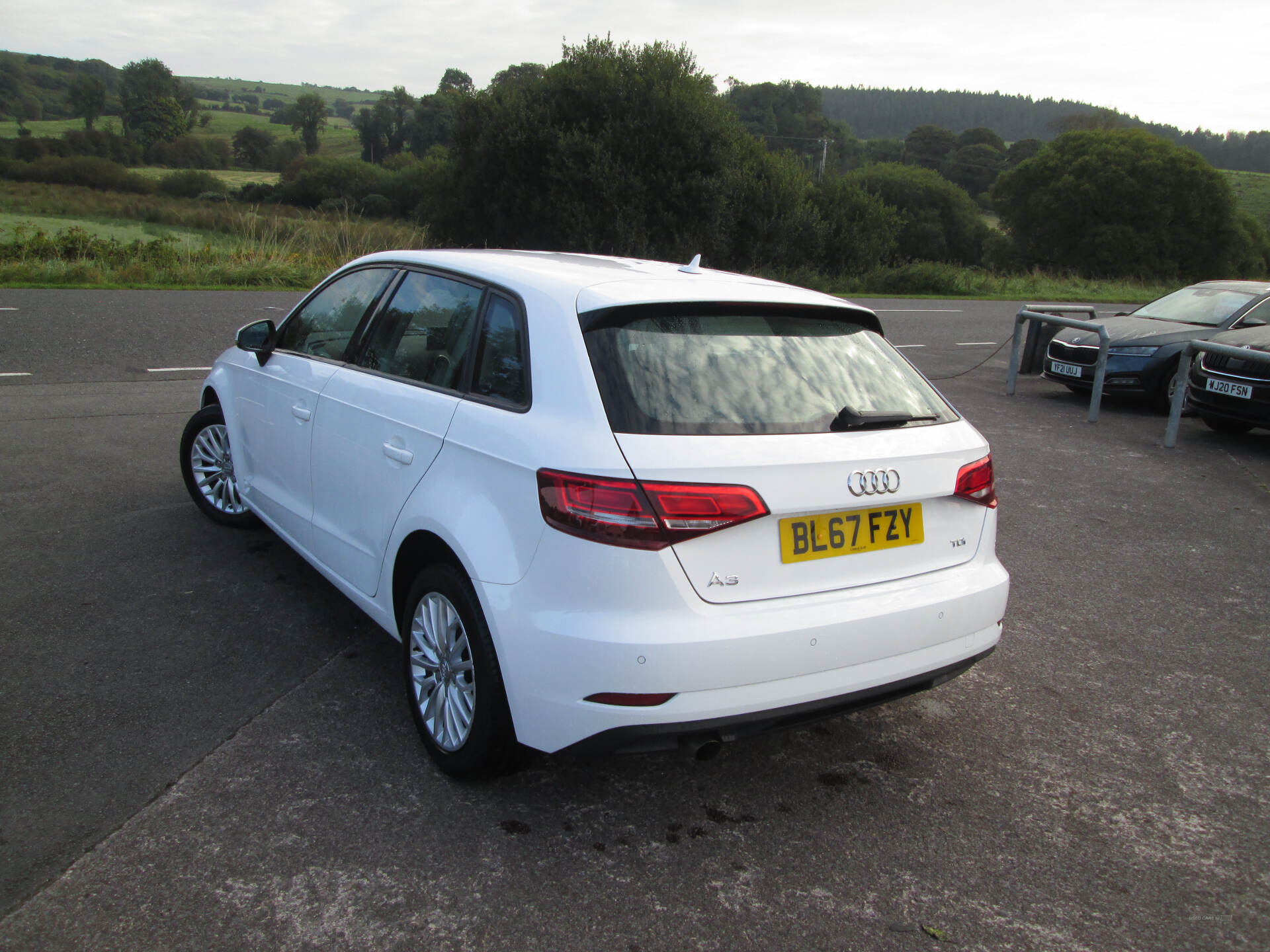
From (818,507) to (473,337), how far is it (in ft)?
4.42

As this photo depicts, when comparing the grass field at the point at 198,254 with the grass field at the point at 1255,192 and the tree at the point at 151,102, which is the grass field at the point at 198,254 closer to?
the grass field at the point at 1255,192

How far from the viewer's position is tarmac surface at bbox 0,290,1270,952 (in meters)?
2.47

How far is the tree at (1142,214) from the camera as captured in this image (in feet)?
196

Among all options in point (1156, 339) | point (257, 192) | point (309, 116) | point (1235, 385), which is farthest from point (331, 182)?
point (1235, 385)

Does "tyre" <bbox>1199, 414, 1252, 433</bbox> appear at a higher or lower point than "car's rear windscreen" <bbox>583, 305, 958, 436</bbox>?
lower

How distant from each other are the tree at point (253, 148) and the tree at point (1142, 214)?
73.9 m

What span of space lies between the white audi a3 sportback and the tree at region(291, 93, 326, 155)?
12613 centimetres

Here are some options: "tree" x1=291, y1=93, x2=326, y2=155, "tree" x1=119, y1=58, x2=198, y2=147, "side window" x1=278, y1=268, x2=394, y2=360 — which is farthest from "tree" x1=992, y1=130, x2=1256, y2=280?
"tree" x1=291, y1=93, x2=326, y2=155

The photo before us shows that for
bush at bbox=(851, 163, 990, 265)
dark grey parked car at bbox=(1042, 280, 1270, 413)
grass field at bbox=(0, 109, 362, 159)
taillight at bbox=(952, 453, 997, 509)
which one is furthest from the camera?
grass field at bbox=(0, 109, 362, 159)

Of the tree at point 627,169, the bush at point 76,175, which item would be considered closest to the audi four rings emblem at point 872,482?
the tree at point 627,169

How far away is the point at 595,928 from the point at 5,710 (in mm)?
2395

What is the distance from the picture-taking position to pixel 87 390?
918cm

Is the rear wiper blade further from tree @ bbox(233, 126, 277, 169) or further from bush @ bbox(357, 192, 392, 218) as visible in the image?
tree @ bbox(233, 126, 277, 169)

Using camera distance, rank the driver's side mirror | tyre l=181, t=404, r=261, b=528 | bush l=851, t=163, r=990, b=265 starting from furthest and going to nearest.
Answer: bush l=851, t=163, r=990, b=265
tyre l=181, t=404, r=261, b=528
the driver's side mirror
